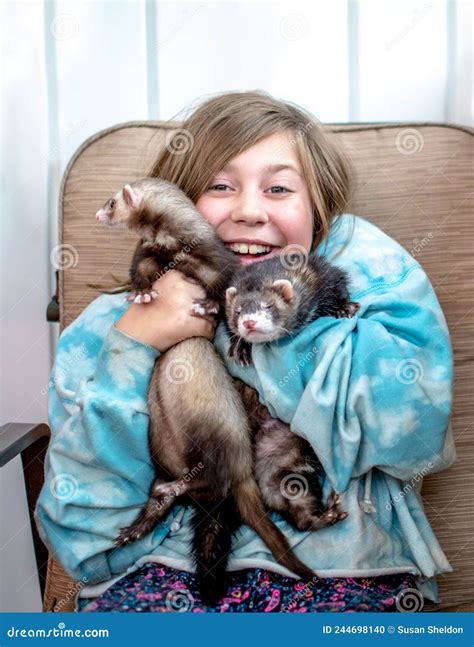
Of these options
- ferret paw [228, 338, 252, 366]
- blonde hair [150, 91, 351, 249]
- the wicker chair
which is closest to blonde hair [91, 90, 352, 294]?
blonde hair [150, 91, 351, 249]

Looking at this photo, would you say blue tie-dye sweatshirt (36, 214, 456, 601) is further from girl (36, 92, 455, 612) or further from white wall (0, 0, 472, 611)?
white wall (0, 0, 472, 611)

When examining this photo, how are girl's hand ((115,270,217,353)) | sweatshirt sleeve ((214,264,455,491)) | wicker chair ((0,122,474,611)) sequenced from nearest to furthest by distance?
sweatshirt sleeve ((214,264,455,491)) → girl's hand ((115,270,217,353)) → wicker chair ((0,122,474,611))

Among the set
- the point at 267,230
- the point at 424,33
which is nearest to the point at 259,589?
the point at 267,230

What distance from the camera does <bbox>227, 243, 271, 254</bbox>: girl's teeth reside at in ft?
3.14

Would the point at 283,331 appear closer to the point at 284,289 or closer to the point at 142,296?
the point at 284,289

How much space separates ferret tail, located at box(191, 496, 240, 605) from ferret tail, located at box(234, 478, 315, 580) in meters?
0.01

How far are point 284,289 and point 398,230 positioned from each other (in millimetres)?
326

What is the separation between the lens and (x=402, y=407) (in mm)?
783

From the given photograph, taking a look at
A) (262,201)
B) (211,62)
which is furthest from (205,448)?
(211,62)

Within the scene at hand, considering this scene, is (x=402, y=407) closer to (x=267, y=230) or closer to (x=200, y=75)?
(x=267, y=230)

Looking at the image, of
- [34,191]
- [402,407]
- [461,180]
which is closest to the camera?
[402,407]

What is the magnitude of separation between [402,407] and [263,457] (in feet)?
0.58

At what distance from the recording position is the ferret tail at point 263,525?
2.64 feet

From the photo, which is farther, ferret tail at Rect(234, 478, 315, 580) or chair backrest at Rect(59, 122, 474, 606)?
chair backrest at Rect(59, 122, 474, 606)
